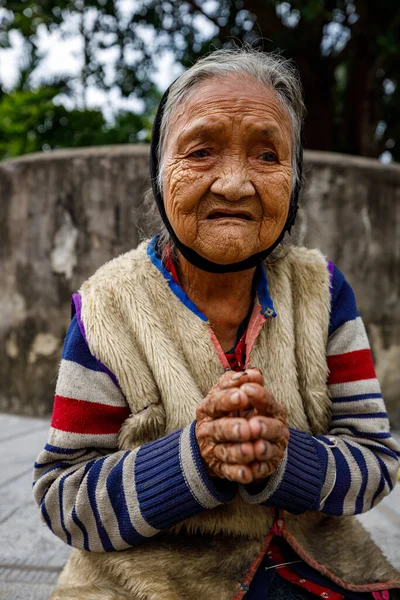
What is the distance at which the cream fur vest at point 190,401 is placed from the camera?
1383 mm

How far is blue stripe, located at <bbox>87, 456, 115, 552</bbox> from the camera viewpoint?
1.34 m

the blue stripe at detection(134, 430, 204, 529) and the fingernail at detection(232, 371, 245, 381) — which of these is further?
the blue stripe at detection(134, 430, 204, 529)

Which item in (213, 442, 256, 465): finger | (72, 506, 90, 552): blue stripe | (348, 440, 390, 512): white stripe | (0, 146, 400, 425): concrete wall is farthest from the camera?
(0, 146, 400, 425): concrete wall

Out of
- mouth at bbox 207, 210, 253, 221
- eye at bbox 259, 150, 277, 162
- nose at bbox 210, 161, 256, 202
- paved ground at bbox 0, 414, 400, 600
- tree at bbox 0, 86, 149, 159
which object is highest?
tree at bbox 0, 86, 149, 159

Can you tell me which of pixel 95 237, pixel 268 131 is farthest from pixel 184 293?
pixel 95 237

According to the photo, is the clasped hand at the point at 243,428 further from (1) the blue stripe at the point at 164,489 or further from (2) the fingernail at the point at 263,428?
(1) the blue stripe at the point at 164,489

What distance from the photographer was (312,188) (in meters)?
4.13

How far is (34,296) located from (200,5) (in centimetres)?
456

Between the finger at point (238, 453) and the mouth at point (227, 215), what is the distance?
0.57 metres

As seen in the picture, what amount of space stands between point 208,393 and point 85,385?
13.5 inches

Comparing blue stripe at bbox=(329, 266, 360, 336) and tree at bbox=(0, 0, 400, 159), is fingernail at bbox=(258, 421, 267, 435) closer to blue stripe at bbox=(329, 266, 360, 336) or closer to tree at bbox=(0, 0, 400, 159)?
blue stripe at bbox=(329, 266, 360, 336)

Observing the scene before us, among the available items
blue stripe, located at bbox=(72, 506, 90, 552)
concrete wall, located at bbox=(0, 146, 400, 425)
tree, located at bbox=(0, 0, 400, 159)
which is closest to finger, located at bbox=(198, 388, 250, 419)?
blue stripe, located at bbox=(72, 506, 90, 552)

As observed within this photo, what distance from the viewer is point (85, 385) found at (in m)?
1.40

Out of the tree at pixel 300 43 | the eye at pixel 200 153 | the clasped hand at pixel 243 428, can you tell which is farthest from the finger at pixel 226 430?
the tree at pixel 300 43
